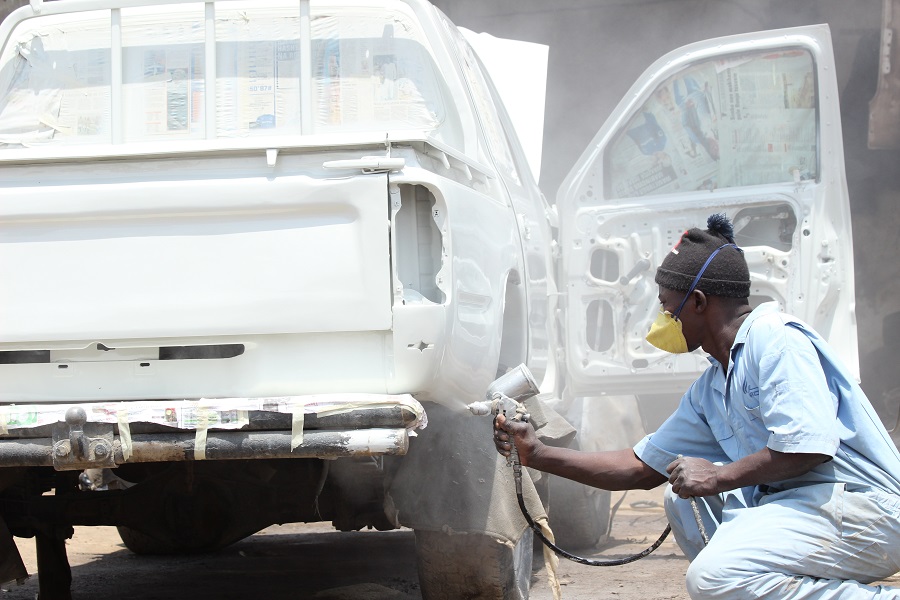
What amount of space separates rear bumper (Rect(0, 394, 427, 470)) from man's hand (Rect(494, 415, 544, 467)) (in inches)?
8.8

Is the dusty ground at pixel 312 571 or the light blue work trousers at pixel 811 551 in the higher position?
the light blue work trousers at pixel 811 551

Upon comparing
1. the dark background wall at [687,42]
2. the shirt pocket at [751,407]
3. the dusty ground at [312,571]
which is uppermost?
the dark background wall at [687,42]

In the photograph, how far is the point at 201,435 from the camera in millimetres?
3389

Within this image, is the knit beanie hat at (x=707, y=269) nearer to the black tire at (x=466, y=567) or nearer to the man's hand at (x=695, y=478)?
the man's hand at (x=695, y=478)

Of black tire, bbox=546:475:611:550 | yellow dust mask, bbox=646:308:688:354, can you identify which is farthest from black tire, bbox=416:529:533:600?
black tire, bbox=546:475:611:550

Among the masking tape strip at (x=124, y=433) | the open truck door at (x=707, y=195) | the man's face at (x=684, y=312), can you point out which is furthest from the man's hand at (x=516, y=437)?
the open truck door at (x=707, y=195)

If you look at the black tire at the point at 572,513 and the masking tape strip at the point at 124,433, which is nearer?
the masking tape strip at the point at 124,433

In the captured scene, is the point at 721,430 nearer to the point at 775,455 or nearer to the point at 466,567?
the point at 775,455

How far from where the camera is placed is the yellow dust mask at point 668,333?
3.25 metres

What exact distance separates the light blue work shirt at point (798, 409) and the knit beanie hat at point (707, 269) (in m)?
0.10

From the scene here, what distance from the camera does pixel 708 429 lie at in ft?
11.3

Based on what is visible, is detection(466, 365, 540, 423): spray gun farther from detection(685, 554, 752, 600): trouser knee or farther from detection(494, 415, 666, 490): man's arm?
detection(685, 554, 752, 600): trouser knee

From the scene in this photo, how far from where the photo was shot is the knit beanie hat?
3170 mm

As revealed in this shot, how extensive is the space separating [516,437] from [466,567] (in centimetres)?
66
